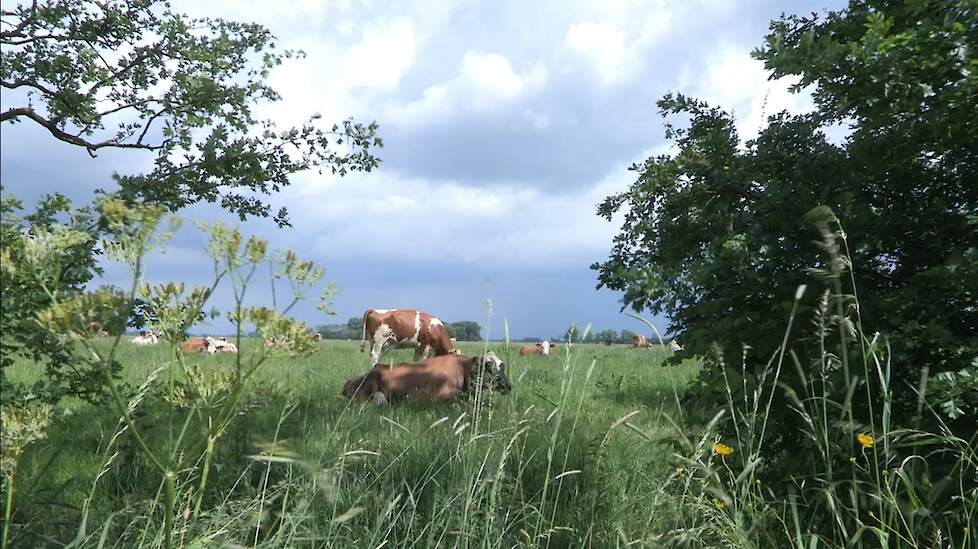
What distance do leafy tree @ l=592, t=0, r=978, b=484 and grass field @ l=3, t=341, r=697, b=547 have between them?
63 centimetres

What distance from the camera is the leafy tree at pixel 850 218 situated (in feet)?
12.7

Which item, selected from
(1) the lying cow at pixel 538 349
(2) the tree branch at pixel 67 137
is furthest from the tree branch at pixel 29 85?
(1) the lying cow at pixel 538 349

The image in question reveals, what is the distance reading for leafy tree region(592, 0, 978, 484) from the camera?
12.7ft

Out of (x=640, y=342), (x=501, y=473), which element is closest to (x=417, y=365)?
(x=501, y=473)

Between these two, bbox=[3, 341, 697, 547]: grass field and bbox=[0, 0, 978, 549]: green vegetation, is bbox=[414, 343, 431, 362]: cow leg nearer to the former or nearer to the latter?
bbox=[3, 341, 697, 547]: grass field

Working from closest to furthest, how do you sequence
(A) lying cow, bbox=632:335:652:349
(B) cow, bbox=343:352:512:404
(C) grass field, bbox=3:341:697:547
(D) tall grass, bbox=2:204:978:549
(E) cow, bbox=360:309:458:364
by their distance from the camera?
(D) tall grass, bbox=2:204:978:549
(C) grass field, bbox=3:341:697:547
(B) cow, bbox=343:352:512:404
(E) cow, bbox=360:309:458:364
(A) lying cow, bbox=632:335:652:349

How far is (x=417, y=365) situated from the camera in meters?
10.1

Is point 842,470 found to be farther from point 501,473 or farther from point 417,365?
point 417,365

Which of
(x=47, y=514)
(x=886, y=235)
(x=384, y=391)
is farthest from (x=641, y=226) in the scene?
(x=384, y=391)

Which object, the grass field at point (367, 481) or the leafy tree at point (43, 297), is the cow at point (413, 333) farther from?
the leafy tree at point (43, 297)

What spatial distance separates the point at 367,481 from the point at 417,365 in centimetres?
539

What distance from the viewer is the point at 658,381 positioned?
1281 cm

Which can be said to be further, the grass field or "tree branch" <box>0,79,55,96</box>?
"tree branch" <box>0,79,55,96</box>

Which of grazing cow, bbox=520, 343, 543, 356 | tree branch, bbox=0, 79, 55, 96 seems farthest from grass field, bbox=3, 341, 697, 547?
grazing cow, bbox=520, 343, 543, 356
